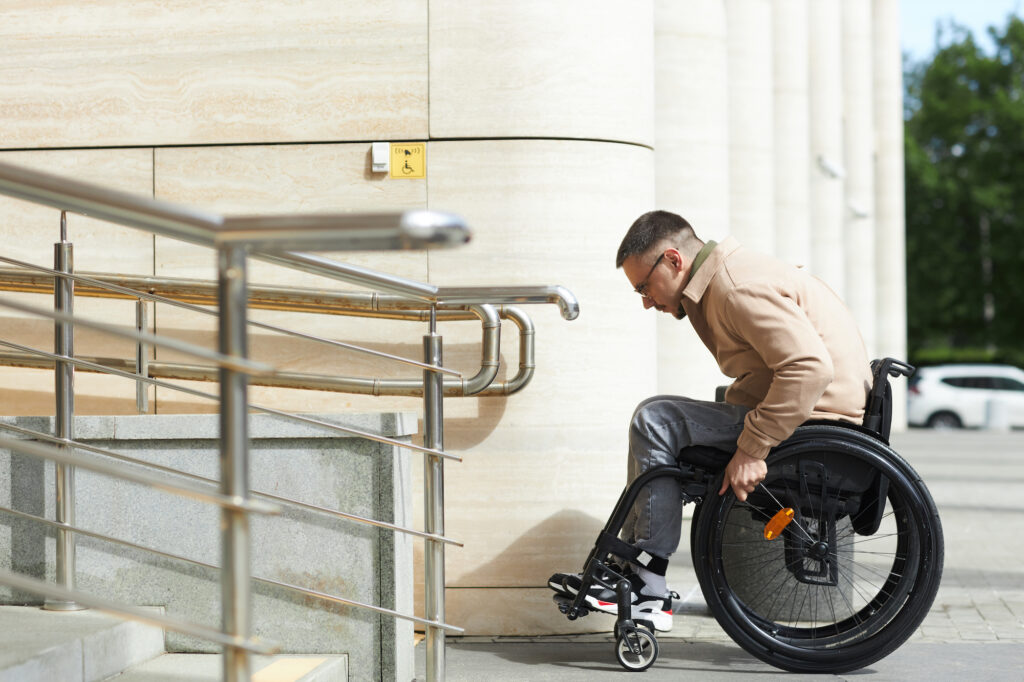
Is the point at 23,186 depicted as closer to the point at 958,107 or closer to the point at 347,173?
the point at 347,173

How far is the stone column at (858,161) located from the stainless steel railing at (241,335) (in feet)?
65.7

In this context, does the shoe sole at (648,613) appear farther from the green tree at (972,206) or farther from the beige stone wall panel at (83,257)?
the green tree at (972,206)

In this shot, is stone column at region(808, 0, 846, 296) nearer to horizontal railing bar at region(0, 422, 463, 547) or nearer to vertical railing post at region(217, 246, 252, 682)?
horizontal railing bar at region(0, 422, 463, 547)

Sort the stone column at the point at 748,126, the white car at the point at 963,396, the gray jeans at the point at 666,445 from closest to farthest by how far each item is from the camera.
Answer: the gray jeans at the point at 666,445
the stone column at the point at 748,126
the white car at the point at 963,396

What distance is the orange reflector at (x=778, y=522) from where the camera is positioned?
4559mm

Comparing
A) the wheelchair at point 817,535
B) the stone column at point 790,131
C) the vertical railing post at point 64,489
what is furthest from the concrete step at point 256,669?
the stone column at point 790,131

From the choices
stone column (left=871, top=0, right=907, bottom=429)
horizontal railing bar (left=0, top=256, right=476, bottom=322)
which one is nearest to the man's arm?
horizontal railing bar (left=0, top=256, right=476, bottom=322)

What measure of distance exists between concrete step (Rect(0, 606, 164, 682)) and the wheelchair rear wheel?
1.97 m

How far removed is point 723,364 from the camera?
4.79m

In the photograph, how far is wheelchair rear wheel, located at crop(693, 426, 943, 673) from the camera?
452 cm

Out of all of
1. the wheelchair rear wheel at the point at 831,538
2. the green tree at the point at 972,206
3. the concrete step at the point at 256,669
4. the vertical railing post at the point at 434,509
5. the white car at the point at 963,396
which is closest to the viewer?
the concrete step at the point at 256,669

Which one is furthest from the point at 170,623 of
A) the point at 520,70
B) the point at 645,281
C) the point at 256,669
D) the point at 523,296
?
the point at 520,70

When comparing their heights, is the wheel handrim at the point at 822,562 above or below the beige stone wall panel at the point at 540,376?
below

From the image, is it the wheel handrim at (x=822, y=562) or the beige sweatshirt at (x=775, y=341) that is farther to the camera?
the wheel handrim at (x=822, y=562)
